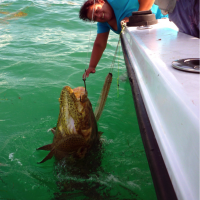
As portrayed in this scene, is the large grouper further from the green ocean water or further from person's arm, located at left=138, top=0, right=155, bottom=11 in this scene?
person's arm, located at left=138, top=0, right=155, bottom=11

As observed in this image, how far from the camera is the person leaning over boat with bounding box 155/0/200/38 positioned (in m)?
2.18

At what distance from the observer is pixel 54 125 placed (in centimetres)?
356

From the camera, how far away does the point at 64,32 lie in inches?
344

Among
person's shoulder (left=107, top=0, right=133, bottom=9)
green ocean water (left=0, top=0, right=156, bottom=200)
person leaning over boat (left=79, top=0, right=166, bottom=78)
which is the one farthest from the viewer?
person's shoulder (left=107, top=0, right=133, bottom=9)

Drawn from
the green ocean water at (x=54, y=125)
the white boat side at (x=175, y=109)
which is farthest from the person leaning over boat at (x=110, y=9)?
the white boat side at (x=175, y=109)

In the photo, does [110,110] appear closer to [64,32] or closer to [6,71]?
[6,71]

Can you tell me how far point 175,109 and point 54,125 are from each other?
284 centimetres

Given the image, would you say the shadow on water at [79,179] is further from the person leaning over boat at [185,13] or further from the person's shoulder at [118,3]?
the person's shoulder at [118,3]

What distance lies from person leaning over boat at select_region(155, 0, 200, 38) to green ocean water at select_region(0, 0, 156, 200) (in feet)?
5.51

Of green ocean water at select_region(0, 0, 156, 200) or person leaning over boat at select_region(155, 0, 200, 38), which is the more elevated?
person leaning over boat at select_region(155, 0, 200, 38)

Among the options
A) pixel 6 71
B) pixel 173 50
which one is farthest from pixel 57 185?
pixel 6 71

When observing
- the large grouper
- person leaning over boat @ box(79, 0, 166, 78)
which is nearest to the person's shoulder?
person leaning over boat @ box(79, 0, 166, 78)

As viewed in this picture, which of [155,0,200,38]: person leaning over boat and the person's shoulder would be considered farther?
the person's shoulder

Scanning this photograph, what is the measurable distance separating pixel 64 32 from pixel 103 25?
5.16m
